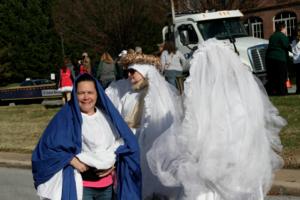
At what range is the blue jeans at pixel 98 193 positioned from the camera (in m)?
4.60

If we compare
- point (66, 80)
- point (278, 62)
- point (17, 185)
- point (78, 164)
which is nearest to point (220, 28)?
point (278, 62)

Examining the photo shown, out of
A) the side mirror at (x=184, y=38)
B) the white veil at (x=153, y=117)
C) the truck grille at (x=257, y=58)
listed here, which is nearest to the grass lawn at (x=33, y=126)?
the white veil at (x=153, y=117)

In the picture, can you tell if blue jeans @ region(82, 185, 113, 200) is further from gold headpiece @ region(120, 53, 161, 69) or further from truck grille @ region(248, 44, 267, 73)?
truck grille @ region(248, 44, 267, 73)

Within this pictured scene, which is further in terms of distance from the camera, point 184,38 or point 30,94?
point 30,94

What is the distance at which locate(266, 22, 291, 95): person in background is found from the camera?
15.0 m

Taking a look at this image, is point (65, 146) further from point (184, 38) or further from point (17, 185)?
point (184, 38)

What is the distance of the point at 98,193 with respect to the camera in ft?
15.3

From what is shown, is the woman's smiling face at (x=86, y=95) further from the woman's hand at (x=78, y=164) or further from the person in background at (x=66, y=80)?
the person in background at (x=66, y=80)

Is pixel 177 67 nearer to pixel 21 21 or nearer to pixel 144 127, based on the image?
pixel 144 127

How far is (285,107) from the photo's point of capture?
12.4 m

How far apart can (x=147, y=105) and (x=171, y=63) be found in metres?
9.74

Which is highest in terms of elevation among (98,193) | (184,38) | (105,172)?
(105,172)

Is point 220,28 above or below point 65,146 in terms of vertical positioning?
below

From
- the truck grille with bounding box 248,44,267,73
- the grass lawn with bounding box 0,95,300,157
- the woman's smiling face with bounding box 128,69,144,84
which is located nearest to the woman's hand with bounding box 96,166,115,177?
the woman's smiling face with bounding box 128,69,144,84
